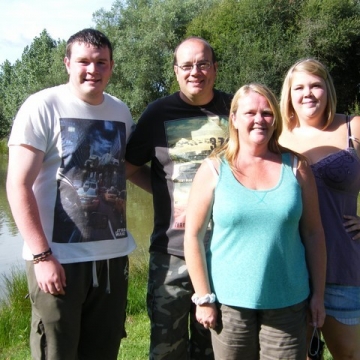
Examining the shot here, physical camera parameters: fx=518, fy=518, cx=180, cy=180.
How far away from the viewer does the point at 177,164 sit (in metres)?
3.00

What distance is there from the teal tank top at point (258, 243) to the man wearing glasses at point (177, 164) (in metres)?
0.60

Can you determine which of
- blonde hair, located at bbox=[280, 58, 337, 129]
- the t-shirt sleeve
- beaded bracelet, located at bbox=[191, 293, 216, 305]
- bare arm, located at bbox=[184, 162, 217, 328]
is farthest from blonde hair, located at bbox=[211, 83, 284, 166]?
the t-shirt sleeve

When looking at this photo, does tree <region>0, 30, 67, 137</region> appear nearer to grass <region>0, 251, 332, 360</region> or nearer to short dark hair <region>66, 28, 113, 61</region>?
grass <region>0, 251, 332, 360</region>

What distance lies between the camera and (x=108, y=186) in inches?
111

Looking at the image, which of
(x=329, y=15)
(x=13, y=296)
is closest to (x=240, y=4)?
(x=329, y=15)

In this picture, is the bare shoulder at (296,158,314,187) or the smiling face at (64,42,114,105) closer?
the bare shoulder at (296,158,314,187)

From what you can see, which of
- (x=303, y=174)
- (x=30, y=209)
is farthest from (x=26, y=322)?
(x=303, y=174)

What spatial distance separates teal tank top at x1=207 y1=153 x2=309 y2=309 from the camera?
232 cm

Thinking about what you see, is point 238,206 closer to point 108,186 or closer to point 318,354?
point 108,186

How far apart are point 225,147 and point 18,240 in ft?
30.8

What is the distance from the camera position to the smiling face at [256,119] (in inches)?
95.1

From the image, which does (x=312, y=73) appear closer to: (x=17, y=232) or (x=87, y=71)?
(x=87, y=71)

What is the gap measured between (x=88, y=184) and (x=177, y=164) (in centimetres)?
55

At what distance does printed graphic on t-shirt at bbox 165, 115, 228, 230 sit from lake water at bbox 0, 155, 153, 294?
16.4 ft
